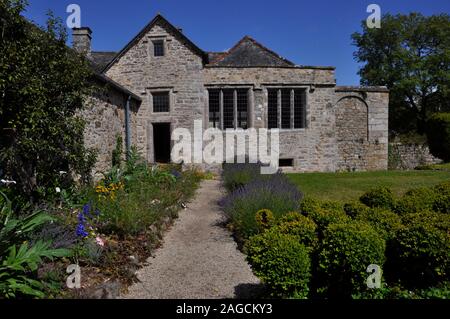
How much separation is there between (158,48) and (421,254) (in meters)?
16.2

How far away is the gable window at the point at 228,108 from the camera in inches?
681

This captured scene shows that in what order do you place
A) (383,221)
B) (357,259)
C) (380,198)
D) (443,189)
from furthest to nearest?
(443,189)
(380,198)
(383,221)
(357,259)

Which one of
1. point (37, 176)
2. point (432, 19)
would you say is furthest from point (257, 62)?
point (432, 19)

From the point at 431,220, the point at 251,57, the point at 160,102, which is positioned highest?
the point at 251,57

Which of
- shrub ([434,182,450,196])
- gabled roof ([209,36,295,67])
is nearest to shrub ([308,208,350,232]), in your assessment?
shrub ([434,182,450,196])

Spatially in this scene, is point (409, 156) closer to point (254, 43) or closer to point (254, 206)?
point (254, 43)

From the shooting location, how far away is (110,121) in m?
12.8

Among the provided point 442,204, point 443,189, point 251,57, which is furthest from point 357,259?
point 251,57

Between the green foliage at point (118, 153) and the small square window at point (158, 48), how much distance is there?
565 centimetres

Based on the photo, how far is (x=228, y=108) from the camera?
57.4ft

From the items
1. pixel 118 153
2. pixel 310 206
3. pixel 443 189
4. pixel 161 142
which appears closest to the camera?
pixel 310 206

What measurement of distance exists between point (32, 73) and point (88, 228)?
2959 millimetres

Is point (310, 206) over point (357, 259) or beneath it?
over
